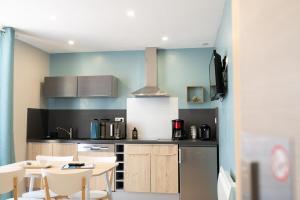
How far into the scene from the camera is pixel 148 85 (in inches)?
191

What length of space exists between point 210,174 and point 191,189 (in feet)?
1.27

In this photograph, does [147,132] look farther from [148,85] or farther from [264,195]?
[264,195]

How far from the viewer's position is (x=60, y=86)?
489 centimetres

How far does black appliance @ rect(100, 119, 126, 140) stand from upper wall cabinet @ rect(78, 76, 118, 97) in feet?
1.74

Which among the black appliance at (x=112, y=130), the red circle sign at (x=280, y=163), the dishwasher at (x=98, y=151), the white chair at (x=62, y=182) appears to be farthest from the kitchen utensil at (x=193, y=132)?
the red circle sign at (x=280, y=163)

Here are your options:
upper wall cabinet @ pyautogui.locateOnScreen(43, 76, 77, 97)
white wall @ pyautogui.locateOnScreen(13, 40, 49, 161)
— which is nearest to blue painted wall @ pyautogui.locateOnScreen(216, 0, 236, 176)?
upper wall cabinet @ pyautogui.locateOnScreen(43, 76, 77, 97)

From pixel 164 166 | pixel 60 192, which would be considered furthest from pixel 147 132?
pixel 60 192

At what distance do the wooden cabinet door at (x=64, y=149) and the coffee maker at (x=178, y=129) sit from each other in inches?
68.4

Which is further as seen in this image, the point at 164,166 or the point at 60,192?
the point at 164,166

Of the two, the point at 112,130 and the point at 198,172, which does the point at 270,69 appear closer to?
the point at 198,172

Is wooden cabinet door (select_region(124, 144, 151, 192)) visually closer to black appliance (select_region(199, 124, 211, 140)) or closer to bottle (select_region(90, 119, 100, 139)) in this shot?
bottle (select_region(90, 119, 100, 139))

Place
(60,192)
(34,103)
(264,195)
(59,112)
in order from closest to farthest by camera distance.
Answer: (264,195)
(60,192)
(34,103)
(59,112)

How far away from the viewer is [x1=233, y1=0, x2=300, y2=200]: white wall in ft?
1.55

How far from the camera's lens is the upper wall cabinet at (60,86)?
4848 millimetres
